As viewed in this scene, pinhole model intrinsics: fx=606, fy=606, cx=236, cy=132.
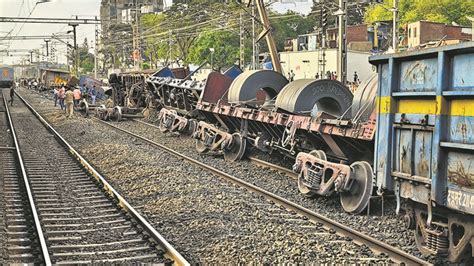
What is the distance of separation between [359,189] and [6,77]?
201ft

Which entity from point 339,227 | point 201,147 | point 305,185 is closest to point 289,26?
point 201,147

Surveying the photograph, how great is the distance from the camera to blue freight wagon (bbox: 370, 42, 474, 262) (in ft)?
19.0

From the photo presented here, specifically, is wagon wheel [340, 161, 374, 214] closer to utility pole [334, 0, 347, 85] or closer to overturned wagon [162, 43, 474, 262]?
overturned wagon [162, 43, 474, 262]

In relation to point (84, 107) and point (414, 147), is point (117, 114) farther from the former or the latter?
point (414, 147)

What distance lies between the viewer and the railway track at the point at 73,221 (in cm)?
751

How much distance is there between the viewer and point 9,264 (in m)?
7.24

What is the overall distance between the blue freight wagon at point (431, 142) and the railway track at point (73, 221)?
273 centimetres

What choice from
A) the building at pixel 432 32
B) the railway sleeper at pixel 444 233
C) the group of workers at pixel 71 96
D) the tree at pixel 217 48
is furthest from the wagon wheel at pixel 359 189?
the tree at pixel 217 48

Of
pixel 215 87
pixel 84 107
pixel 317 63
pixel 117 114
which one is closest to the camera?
pixel 215 87

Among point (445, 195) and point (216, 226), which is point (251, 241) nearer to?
point (216, 226)

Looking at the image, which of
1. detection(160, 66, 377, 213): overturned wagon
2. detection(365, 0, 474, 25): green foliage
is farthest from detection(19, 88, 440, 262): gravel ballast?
detection(365, 0, 474, 25): green foliage

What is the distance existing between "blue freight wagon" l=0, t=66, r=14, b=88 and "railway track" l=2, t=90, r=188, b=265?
168ft

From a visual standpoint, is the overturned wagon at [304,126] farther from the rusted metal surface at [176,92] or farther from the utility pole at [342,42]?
the utility pole at [342,42]

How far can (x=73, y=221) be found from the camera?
9438 mm
